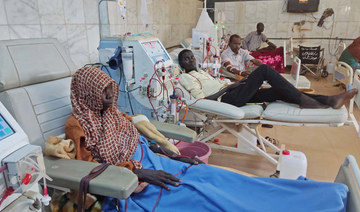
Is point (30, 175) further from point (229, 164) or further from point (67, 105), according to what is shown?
point (229, 164)

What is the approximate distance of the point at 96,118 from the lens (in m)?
1.61

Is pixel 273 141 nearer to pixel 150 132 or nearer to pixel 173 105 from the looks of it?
pixel 173 105

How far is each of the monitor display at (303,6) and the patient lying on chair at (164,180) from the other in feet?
23.1

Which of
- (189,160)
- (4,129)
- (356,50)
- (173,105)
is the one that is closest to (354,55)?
(356,50)

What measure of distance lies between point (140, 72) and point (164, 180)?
1.25 m

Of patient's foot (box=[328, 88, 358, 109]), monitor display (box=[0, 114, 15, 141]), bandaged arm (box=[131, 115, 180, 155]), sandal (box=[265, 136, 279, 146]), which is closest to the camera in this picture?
monitor display (box=[0, 114, 15, 141])

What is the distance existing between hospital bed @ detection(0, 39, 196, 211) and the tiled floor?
3.65ft

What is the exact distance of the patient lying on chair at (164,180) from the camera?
1272 millimetres

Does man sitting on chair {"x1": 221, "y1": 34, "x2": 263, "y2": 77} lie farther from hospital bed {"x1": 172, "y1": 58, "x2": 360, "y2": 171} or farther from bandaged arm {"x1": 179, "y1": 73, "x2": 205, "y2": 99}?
hospital bed {"x1": 172, "y1": 58, "x2": 360, "y2": 171}

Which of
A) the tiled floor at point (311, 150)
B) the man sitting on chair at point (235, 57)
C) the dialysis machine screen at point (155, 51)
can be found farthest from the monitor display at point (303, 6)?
the dialysis machine screen at point (155, 51)

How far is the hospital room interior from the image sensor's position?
47.2 inches

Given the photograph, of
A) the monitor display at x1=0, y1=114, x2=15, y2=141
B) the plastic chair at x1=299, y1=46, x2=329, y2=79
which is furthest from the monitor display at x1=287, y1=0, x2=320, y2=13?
the monitor display at x1=0, y1=114, x2=15, y2=141

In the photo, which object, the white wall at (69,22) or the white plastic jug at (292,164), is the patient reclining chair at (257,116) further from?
the white wall at (69,22)

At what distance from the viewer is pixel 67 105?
1731 mm
